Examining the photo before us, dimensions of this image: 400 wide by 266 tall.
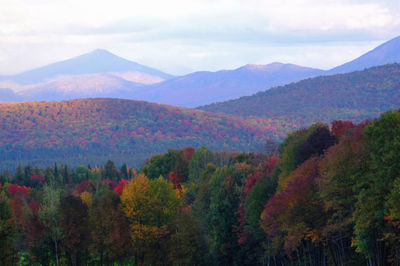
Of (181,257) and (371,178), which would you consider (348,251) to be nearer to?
(371,178)

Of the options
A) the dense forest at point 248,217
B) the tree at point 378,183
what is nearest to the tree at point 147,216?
the dense forest at point 248,217

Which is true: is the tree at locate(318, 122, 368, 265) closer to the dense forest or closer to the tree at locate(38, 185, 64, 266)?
the dense forest

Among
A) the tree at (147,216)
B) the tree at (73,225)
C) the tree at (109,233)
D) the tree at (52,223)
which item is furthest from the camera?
the tree at (147,216)

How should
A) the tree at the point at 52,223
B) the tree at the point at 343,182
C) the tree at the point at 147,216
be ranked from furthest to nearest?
the tree at the point at 147,216 < the tree at the point at 52,223 < the tree at the point at 343,182

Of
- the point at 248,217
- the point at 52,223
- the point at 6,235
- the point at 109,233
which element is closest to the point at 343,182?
the point at 248,217

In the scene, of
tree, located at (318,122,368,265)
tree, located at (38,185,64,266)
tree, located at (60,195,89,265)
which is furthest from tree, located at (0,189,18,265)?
tree, located at (318,122,368,265)

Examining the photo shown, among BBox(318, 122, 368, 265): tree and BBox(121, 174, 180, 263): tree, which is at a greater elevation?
BBox(318, 122, 368, 265): tree

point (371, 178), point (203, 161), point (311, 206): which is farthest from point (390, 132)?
point (203, 161)

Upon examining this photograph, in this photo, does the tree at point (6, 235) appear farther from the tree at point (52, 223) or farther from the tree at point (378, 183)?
the tree at point (378, 183)

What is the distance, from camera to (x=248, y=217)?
66188 mm

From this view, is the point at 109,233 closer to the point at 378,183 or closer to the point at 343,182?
the point at 343,182

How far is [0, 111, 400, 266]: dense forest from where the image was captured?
45438mm

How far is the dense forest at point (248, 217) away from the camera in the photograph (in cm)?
4544

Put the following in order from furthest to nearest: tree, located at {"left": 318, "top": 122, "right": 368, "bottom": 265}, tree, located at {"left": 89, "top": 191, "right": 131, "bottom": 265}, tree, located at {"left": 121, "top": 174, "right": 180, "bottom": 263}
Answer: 1. tree, located at {"left": 121, "top": 174, "right": 180, "bottom": 263}
2. tree, located at {"left": 89, "top": 191, "right": 131, "bottom": 265}
3. tree, located at {"left": 318, "top": 122, "right": 368, "bottom": 265}
